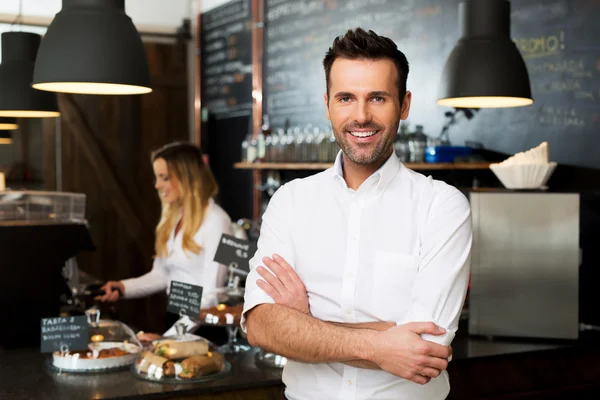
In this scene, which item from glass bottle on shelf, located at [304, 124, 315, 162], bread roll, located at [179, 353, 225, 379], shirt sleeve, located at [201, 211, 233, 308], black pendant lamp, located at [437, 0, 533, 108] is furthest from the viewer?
glass bottle on shelf, located at [304, 124, 315, 162]

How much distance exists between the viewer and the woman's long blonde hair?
3.68 meters

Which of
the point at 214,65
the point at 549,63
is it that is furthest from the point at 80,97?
the point at 549,63

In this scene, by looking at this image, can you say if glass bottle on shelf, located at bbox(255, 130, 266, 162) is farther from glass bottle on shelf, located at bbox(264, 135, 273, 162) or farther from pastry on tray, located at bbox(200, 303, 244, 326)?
pastry on tray, located at bbox(200, 303, 244, 326)

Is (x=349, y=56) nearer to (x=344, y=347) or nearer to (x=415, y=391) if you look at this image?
(x=344, y=347)

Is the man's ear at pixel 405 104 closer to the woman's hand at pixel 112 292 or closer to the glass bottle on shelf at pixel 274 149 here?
the woman's hand at pixel 112 292

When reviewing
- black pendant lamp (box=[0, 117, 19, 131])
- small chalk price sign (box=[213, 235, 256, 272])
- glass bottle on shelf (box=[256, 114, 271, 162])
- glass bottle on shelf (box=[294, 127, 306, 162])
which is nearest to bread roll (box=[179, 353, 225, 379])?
small chalk price sign (box=[213, 235, 256, 272])

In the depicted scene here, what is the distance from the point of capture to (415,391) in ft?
6.12

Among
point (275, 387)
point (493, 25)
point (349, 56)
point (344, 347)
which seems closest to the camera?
point (344, 347)

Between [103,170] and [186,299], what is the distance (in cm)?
461

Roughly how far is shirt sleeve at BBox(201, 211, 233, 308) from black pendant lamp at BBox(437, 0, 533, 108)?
1.17 metres

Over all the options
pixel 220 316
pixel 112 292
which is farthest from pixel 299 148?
pixel 220 316

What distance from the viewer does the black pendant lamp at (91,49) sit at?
7.89ft

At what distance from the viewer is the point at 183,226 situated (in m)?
3.72

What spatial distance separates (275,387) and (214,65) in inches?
192
